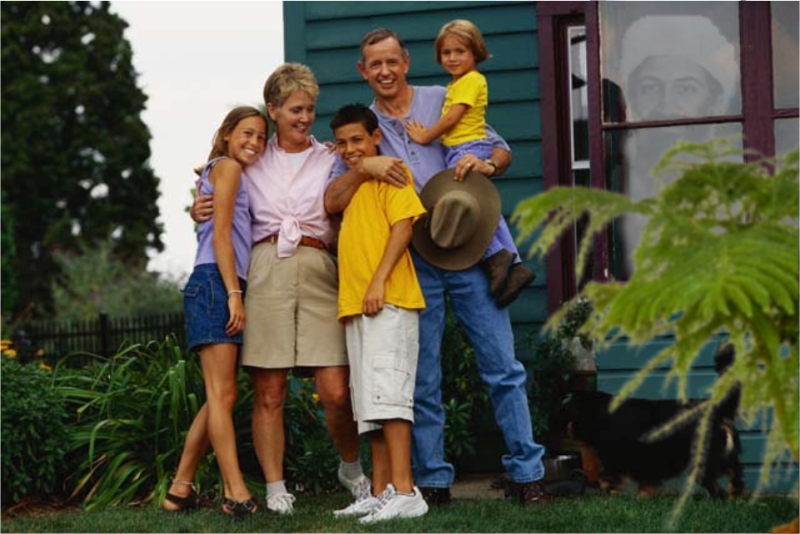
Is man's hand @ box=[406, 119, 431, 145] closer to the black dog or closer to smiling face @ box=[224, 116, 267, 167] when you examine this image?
smiling face @ box=[224, 116, 267, 167]

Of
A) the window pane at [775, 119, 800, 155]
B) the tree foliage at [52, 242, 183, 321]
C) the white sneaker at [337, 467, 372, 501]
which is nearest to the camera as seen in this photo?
the white sneaker at [337, 467, 372, 501]

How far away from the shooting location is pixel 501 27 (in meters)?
7.58

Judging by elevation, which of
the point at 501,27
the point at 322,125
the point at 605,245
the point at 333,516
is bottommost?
the point at 333,516

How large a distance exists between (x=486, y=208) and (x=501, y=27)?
2.03m

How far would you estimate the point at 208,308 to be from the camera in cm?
562

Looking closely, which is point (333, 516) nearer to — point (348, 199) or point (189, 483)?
point (189, 483)

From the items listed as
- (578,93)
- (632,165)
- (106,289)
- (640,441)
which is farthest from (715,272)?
(106,289)

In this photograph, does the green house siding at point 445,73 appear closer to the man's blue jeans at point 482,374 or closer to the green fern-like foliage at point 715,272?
the man's blue jeans at point 482,374

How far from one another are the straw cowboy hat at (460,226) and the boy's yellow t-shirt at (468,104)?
189 mm

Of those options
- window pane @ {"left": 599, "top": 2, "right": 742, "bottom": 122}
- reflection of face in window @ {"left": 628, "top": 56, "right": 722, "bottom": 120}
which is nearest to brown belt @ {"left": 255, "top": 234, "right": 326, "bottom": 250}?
window pane @ {"left": 599, "top": 2, "right": 742, "bottom": 122}

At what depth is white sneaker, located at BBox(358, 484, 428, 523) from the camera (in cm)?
544

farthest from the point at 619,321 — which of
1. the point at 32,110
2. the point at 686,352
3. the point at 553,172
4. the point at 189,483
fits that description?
the point at 32,110

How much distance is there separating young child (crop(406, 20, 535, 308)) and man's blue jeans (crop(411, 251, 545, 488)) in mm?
88

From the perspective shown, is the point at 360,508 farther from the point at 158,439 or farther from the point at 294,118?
the point at 294,118
